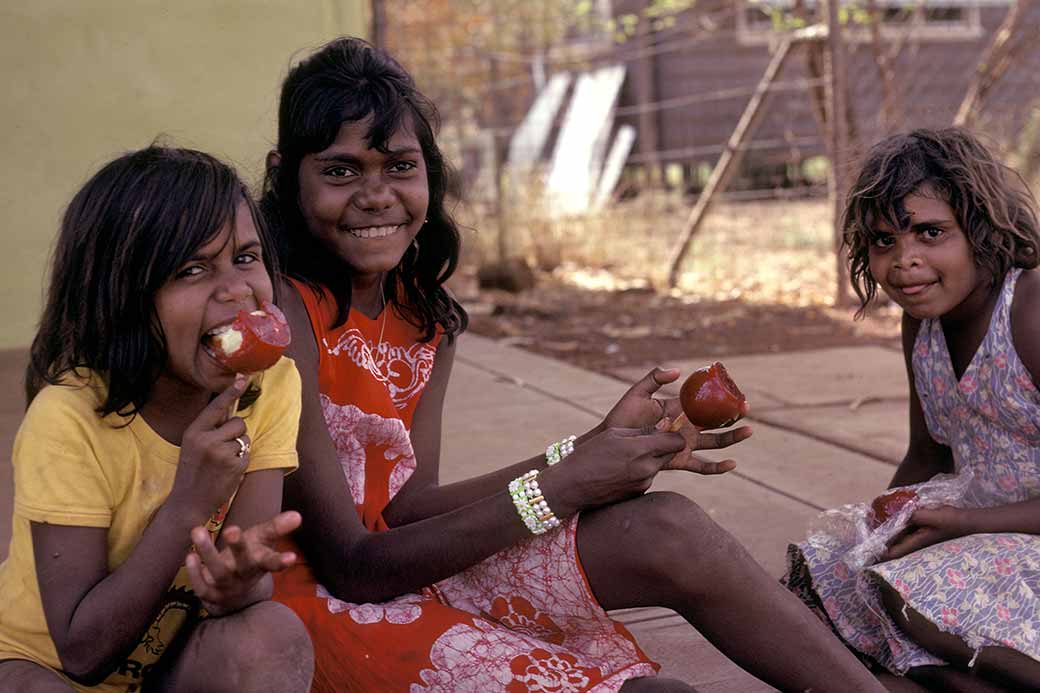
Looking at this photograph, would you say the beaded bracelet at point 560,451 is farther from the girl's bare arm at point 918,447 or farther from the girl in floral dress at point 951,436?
the girl's bare arm at point 918,447

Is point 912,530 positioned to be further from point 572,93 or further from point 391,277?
point 572,93

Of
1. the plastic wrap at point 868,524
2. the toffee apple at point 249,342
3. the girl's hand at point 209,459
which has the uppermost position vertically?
the toffee apple at point 249,342

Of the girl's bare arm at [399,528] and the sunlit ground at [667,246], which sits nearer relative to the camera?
the girl's bare arm at [399,528]

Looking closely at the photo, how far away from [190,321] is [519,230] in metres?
8.88

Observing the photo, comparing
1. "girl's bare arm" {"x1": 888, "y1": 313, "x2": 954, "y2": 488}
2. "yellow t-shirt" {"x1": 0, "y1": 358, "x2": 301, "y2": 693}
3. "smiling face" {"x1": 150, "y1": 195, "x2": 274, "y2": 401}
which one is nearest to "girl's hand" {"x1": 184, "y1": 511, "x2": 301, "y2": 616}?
"yellow t-shirt" {"x1": 0, "y1": 358, "x2": 301, "y2": 693}

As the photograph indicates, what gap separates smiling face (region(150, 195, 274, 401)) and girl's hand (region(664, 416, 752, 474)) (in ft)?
2.82

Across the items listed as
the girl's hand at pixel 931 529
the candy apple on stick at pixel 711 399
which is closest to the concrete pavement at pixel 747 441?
the girl's hand at pixel 931 529

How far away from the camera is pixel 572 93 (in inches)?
713

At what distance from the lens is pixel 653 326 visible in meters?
7.90

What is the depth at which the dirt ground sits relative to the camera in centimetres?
702

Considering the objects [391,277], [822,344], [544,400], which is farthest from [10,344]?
[391,277]

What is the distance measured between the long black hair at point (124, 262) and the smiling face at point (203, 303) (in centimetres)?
2

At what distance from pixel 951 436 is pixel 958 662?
0.57 m

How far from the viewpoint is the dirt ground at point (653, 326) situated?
7.02 meters
